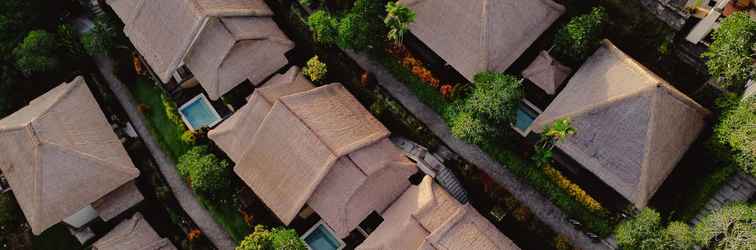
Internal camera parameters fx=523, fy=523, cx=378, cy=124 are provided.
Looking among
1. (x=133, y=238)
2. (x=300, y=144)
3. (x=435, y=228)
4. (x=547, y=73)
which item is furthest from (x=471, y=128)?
(x=133, y=238)

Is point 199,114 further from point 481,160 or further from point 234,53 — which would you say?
point 481,160

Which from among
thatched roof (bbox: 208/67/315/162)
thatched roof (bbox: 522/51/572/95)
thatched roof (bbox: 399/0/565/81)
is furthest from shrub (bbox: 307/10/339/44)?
thatched roof (bbox: 522/51/572/95)

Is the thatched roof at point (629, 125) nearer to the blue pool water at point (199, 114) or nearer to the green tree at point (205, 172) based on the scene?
the green tree at point (205, 172)

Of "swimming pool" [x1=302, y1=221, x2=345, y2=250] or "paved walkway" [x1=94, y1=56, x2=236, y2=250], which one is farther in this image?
"paved walkway" [x1=94, y1=56, x2=236, y2=250]

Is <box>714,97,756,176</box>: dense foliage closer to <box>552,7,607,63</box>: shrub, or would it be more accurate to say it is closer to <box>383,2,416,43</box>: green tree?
<box>552,7,607,63</box>: shrub

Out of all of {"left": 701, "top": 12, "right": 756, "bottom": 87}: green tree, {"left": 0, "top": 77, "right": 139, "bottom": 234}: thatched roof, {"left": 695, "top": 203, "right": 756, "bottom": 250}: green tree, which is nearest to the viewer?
{"left": 695, "top": 203, "right": 756, "bottom": 250}: green tree

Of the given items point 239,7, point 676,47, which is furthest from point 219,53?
point 676,47

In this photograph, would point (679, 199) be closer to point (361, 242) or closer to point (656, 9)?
point (656, 9)
